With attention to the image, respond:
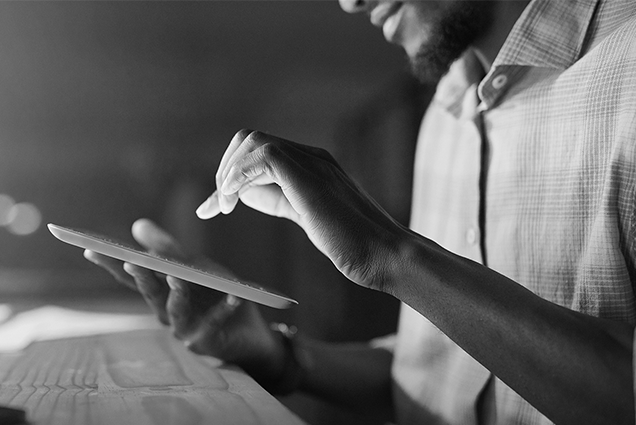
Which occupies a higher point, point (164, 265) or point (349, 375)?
point (164, 265)

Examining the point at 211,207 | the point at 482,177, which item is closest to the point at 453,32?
the point at 482,177

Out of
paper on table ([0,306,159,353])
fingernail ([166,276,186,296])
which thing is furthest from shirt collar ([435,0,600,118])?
paper on table ([0,306,159,353])

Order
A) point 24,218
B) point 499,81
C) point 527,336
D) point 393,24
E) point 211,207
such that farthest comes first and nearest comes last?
point 24,218
point 393,24
point 499,81
point 211,207
point 527,336

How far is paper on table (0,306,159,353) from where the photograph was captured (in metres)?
0.77

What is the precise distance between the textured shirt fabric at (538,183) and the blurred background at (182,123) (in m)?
0.26

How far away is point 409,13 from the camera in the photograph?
84cm

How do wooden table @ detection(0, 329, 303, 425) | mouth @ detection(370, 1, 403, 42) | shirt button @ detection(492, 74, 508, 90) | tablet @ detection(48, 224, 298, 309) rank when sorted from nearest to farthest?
1. wooden table @ detection(0, 329, 303, 425)
2. tablet @ detection(48, 224, 298, 309)
3. shirt button @ detection(492, 74, 508, 90)
4. mouth @ detection(370, 1, 403, 42)

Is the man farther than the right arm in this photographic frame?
No

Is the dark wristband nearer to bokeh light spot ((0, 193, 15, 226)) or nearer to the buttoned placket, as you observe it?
the buttoned placket

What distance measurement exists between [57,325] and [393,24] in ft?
2.19

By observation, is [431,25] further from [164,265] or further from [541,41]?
[164,265]

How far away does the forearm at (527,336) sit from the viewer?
1.43 ft

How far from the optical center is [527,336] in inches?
17.6

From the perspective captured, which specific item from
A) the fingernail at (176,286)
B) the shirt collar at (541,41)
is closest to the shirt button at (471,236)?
the shirt collar at (541,41)
